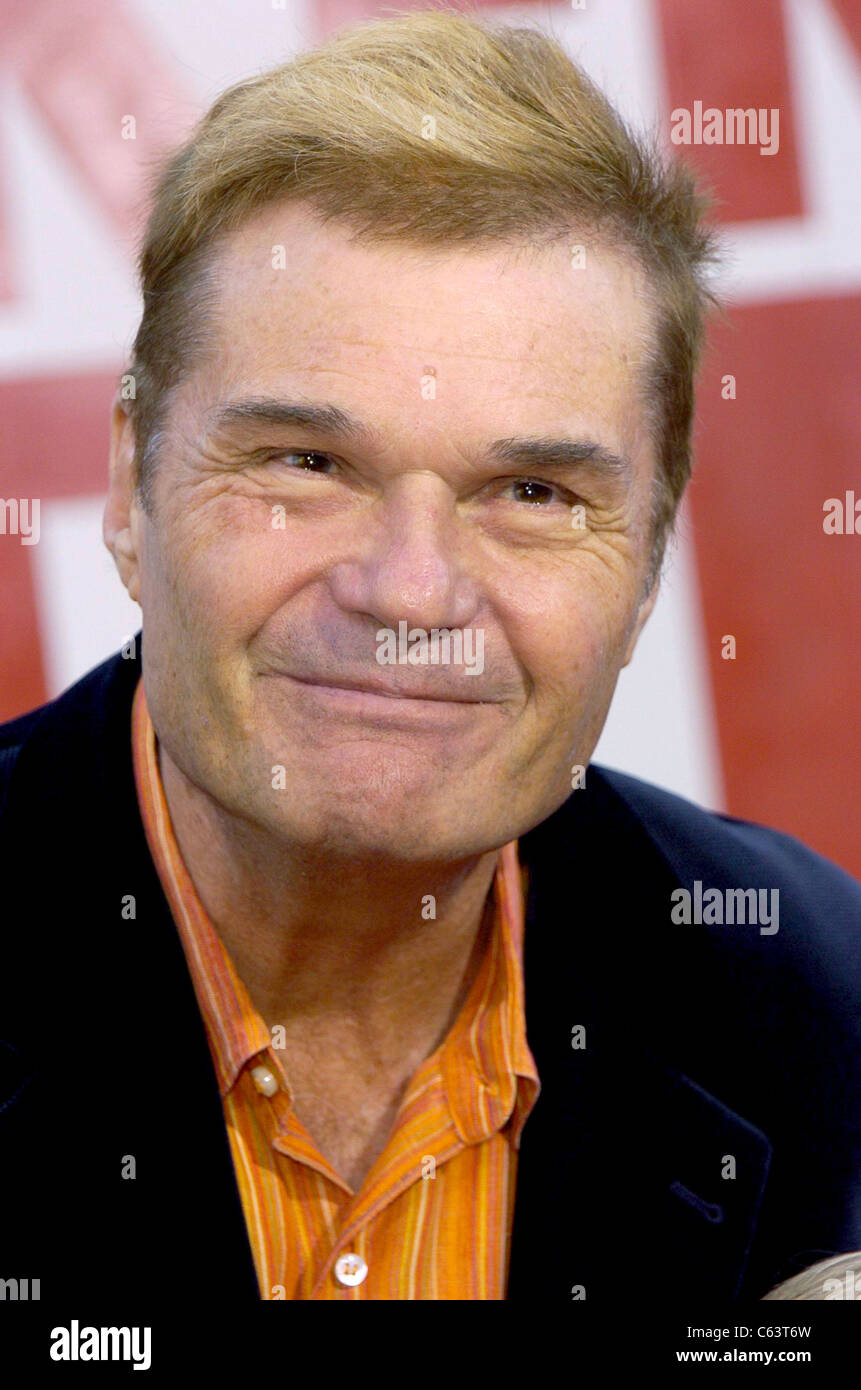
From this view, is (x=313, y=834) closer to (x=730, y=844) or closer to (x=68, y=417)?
(x=730, y=844)

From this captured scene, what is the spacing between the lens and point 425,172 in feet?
4.15

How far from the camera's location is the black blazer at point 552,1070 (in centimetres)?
133

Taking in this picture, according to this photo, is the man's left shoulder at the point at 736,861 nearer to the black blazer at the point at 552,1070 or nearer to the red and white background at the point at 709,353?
the black blazer at the point at 552,1070

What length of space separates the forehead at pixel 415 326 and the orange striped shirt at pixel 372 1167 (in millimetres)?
436

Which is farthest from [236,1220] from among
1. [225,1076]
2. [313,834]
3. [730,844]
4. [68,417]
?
[68,417]

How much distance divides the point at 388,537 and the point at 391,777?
188 millimetres

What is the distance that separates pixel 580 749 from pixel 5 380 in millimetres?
1207

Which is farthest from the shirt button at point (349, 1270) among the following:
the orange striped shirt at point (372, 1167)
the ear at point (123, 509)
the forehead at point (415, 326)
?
the forehead at point (415, 326)

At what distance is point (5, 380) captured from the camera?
221cm

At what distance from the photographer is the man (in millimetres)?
1231

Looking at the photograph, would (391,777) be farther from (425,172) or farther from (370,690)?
(425,172)

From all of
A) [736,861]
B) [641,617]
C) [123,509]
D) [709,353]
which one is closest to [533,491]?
[641,617]

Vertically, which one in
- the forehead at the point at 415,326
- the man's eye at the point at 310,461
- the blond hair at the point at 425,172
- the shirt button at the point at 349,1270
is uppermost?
the blond hair at the point at 425,172
